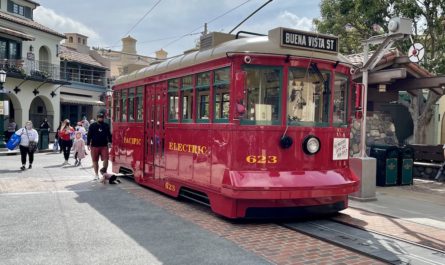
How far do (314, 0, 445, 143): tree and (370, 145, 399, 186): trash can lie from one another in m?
5.59

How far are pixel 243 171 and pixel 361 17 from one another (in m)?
14.2

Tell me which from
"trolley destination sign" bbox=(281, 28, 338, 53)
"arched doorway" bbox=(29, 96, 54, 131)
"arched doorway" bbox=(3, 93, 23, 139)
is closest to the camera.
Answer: "trolley destination sign" bbox=(281, 28, 338, 53)

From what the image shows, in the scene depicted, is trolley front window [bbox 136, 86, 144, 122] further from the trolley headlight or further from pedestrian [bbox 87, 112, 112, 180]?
the trolley headlight

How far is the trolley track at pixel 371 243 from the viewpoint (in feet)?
17.9

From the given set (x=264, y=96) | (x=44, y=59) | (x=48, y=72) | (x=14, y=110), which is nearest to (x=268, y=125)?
(x=264, y=96)

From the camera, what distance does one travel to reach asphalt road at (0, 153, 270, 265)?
17.3 ft

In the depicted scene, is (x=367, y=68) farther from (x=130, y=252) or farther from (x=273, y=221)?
(x=130, y=252)

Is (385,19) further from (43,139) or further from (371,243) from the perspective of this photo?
(43,139)

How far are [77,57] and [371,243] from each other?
3490 centimetres

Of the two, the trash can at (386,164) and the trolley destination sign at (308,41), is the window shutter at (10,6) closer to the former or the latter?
the trash can at (386,164)

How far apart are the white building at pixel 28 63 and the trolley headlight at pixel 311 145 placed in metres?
22.4

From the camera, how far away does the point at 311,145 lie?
7246 mm

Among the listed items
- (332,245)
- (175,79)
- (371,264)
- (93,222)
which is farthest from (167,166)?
(371,264)

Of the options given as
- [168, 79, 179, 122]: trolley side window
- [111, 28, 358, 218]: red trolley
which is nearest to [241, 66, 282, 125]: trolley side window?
[111, 28, 358, 218]: red trolley
